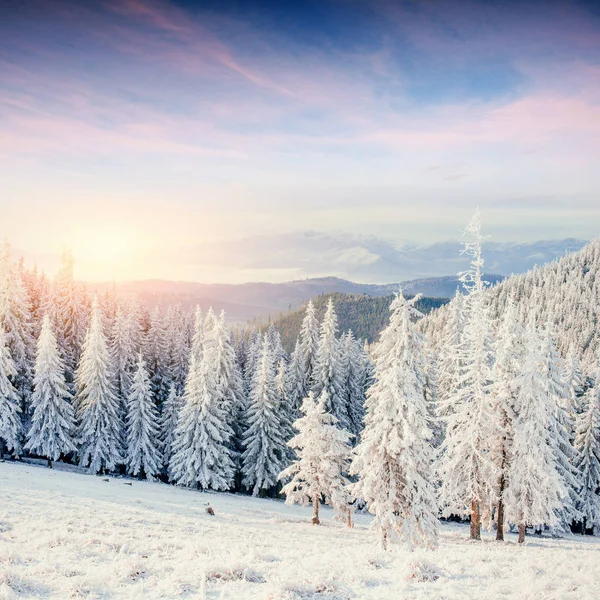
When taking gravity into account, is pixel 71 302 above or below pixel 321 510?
above

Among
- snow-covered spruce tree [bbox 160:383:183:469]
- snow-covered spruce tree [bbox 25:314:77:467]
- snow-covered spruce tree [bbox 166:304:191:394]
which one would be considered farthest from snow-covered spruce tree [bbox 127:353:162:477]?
snow-covered spruce tree [bbox 166:304:191:394]

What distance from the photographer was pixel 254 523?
31.9m

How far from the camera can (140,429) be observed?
1960 inches

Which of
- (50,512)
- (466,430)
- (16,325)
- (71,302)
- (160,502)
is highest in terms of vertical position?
(71,302)

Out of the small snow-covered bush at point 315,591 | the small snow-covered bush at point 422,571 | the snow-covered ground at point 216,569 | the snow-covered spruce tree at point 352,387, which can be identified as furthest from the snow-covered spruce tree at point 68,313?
the small snow-covered bush at point 422,571

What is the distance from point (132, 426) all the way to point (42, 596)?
41.4 metres

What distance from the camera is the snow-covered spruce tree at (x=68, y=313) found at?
54188 mm

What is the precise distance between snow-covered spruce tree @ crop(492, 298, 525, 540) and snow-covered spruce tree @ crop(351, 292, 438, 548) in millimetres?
7093

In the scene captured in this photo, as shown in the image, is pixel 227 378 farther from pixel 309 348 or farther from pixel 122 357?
pixel 309 348

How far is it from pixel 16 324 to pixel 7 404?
7971 mm

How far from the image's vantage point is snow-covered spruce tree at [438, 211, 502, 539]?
1052 inches

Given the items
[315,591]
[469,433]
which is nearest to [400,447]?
[469,433]

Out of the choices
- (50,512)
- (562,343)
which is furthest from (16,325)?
(562,343)

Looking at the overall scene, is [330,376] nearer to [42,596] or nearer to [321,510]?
[321,510]
